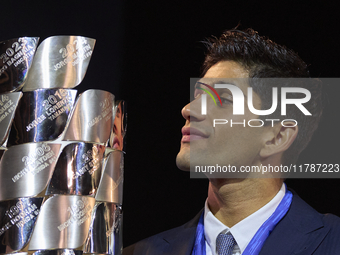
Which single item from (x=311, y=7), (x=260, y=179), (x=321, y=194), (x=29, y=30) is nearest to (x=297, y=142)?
(x=260, y=179)

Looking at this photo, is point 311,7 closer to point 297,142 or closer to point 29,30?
point 297,142

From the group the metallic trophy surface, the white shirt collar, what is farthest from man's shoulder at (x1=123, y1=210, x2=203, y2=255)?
the metallic trophy surface

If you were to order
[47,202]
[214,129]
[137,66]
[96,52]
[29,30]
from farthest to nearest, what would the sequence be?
1. [137,66]
2. [96,52]
3. [29,30]
4. [214,129]
5. [47,202]

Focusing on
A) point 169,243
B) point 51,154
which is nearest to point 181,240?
point 169,243

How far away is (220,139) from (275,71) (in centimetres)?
44

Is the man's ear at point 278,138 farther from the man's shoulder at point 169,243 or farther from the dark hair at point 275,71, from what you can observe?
the man's shoulder at point 169,243

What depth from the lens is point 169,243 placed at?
Result: 1.93m

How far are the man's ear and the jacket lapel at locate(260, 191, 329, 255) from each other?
265 millimetres

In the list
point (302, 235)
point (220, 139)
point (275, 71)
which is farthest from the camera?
point (275, 71)

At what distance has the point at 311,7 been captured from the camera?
7.89 ft

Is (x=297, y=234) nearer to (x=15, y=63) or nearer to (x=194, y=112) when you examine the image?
(x=194, y=112)

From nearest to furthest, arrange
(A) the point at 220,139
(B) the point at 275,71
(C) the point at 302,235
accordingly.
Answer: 1. (C) the point at 302,235
2. (A) the point at 220,139
3. (B) the point at 275,71

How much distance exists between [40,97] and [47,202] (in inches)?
13.7

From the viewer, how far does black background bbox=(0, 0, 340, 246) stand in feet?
7.83
